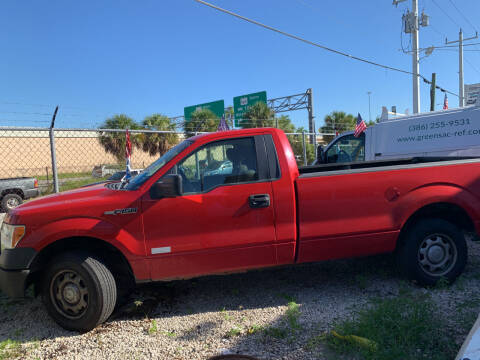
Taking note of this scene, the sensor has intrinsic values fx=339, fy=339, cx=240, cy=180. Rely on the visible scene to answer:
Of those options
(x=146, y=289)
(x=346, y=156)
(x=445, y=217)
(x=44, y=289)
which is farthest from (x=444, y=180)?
(x=346, y=156)

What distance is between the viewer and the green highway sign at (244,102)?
93.1 feet

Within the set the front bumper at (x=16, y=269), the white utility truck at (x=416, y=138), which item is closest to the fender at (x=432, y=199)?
the white utility truck at (x=416, y=138)

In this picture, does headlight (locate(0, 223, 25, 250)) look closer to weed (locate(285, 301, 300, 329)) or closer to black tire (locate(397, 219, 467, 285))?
weed (locate(285, 301, 300, 329))

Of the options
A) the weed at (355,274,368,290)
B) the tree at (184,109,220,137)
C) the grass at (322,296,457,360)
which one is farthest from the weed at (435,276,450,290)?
the tree at (184,109,220,137)

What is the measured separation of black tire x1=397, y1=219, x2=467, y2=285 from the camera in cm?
374

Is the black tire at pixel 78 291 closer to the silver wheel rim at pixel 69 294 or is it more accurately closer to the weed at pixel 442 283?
the silver wheel rim at pixel 69 294

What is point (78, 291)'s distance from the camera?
3.27m

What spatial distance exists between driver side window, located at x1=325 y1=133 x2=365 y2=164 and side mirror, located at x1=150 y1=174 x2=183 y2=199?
5963 mm

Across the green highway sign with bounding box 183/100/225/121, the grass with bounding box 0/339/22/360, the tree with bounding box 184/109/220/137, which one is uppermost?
the green highway sign with bounding box 183/100/225/121

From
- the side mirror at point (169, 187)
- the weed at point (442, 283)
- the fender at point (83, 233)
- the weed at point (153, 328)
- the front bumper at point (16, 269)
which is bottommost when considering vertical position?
the weed at point (153, 328)

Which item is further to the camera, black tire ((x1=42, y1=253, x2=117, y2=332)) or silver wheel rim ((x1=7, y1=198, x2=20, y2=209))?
silver wheel rim ((x1=7, y1=198, x2=20, y2=209))

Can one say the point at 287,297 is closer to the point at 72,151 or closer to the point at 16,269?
the point at 16,269

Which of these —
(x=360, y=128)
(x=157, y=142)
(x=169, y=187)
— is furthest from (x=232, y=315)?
(x=157, y=142)

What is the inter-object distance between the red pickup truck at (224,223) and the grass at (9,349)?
0.38m
